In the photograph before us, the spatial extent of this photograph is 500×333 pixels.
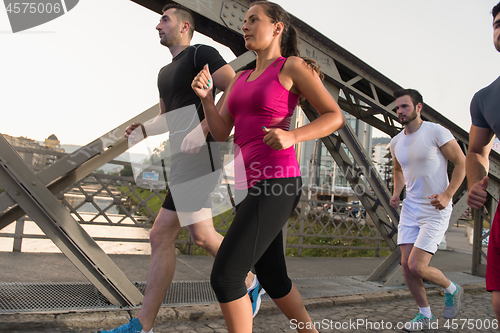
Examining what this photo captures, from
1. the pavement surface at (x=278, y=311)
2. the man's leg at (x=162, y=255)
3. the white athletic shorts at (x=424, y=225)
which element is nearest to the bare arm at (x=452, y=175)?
the white athletic shorts at (x=424, y=225)

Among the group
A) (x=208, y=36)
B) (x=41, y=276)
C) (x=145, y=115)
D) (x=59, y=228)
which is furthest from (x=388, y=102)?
(x=41, y=276)

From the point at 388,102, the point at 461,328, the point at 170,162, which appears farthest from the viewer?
the point at 388,102

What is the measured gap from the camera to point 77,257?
307 centimetres

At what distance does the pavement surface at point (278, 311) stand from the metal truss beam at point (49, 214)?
38 cm

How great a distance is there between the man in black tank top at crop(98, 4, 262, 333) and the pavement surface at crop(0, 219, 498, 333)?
681 millimetres

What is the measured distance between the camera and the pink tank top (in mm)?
2010

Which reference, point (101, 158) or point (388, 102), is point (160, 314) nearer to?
point (101, 158)

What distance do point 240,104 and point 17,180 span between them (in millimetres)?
1986

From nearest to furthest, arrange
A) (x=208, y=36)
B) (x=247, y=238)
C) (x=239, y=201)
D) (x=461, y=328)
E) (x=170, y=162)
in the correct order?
(x=247, y=238) < (x=239, y=201) < (x=170, y=162) < (x=461, y=328) < (x=208, y=36)

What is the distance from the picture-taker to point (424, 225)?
12.1ft

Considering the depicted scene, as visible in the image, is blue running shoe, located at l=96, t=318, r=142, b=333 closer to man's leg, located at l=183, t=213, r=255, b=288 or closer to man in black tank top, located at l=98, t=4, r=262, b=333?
man in black tank top, located at l=98, t=4, r=262, b=333

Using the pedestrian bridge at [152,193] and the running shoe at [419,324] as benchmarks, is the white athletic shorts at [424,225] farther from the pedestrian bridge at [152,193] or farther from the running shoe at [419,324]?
the pedestrian bridge at [152,193]

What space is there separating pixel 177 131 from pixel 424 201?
2.54 m

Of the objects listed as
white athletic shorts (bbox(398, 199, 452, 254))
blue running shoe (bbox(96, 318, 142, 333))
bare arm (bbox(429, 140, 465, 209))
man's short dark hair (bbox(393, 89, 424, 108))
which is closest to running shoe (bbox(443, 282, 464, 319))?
white athletic shorts (bbox(398, 199, 452, 254))
